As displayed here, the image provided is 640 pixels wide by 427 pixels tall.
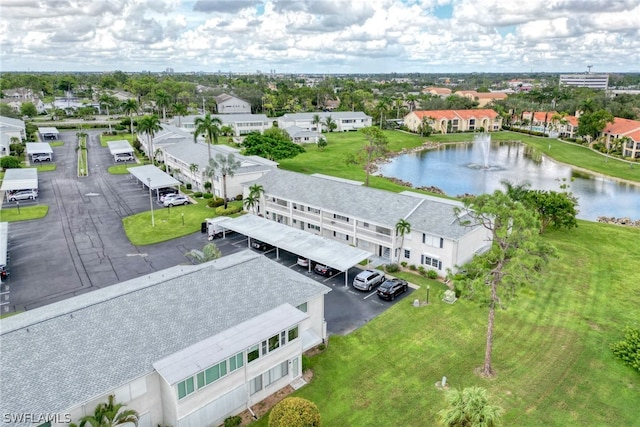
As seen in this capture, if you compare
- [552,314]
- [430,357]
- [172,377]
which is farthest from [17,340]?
[552,314]

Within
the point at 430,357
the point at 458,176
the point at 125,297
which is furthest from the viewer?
the point at 458,176

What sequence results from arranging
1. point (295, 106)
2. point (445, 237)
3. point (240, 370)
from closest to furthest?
point (240, 370)
point (445, 237)
point (295, 106)

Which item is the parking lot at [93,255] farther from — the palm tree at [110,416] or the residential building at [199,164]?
the palm tree at [110,416]

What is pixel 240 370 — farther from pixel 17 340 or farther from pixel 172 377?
pixel 17 340

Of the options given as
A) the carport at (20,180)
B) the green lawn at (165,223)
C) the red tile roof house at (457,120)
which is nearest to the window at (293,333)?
the green lawn at (165,223)

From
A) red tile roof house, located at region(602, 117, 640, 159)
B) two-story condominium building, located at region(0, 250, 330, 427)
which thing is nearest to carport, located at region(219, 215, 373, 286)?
two-story condominium building, located at region(0, 250, 330, 427)

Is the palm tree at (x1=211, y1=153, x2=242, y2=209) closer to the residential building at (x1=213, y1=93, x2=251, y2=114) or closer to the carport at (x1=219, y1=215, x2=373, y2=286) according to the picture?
the carport at (x1=219, y1=215, x2=373, y2=286)

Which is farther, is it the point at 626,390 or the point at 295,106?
the point at 295,106
